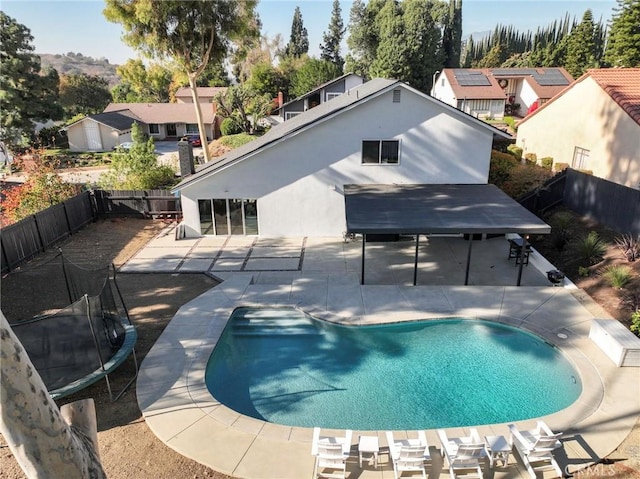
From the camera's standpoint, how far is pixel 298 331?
13.2 metres

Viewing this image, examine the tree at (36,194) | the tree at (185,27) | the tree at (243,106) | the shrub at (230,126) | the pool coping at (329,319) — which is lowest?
the pool coping at (329,319)

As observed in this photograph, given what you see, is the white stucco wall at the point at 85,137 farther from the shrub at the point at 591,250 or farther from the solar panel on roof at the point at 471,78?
the shrub at the point at 591,250

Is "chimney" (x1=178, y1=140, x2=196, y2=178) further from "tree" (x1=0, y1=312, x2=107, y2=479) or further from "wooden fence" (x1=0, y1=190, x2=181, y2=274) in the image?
"tree" (x1=0, y1=312, x2=107, y2=479)

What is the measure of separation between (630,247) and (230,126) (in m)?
45.0

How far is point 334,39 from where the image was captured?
9075 cm

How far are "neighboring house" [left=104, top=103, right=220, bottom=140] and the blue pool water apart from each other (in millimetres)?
46330

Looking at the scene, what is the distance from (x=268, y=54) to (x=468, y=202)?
79.3m

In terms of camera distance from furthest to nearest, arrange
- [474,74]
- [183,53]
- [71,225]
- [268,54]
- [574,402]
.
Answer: [268,54]
[474,74]
[183,53]
[71,225]
[574,402]

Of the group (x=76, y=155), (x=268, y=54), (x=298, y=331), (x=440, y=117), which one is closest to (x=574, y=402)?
(x=298, y=331)

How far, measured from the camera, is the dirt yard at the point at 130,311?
7.96m

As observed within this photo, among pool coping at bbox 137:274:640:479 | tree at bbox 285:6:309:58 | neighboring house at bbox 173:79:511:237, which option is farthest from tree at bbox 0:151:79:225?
tree at bbox 285:6:309:58

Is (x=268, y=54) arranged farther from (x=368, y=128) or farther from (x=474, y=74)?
(x=368, y=128)

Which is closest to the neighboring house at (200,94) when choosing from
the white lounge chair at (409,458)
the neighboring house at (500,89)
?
the neighboring house at (500,89)

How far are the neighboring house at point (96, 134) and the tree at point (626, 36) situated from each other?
51012mm
